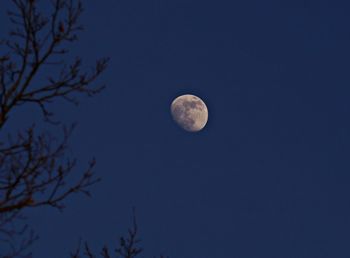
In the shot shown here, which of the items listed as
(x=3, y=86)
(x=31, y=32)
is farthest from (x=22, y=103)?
(x=31, y=32)

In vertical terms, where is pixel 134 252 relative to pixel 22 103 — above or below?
below

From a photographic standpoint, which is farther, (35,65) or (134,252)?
(134,252)

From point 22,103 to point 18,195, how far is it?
40.8 inches

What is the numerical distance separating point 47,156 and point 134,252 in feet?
22.2

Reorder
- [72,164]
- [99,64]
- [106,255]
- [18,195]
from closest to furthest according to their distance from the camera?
[18,195] < [72,164] < [99,64] < [106,255]

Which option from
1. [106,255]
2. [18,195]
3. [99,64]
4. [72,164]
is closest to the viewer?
[18,195]

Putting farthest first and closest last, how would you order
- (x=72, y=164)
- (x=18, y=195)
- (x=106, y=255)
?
(x=106, y=255)
(x=72, y=164)
(x=18, y=195)

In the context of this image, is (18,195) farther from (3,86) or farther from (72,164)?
(3,86)

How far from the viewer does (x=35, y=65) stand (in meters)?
6.48

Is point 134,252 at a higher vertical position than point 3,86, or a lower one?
lower

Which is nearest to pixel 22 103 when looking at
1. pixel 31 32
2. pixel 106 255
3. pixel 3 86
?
pixel 3 86

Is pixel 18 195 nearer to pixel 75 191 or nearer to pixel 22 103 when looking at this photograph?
pixel 75 191

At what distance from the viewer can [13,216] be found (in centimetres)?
675

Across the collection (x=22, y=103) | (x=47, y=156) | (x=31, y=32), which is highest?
(x=31, y=32)
